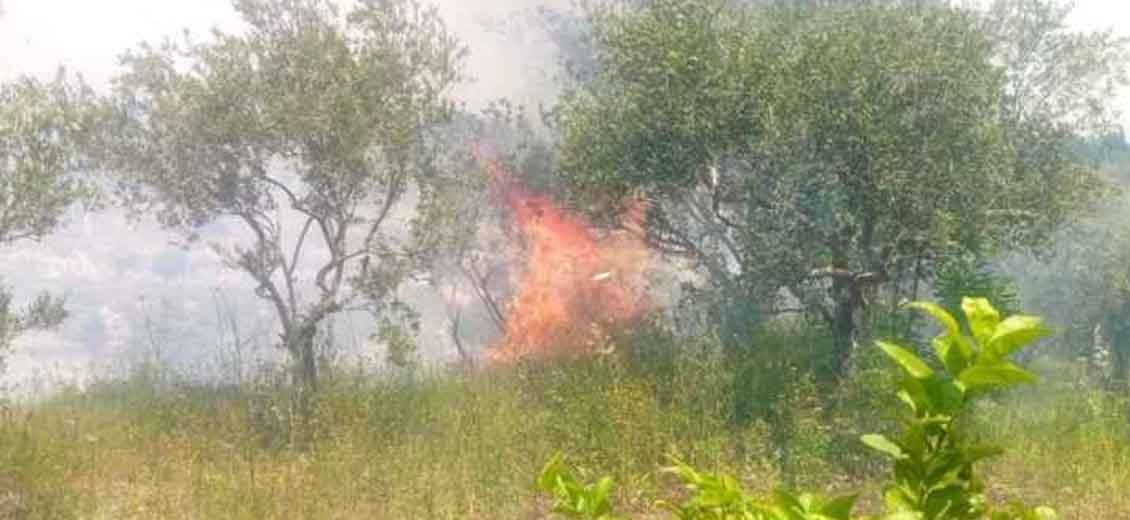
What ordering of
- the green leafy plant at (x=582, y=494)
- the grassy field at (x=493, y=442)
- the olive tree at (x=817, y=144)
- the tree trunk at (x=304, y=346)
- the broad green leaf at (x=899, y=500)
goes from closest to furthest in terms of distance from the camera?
1. the broad green leaf at (x=899, y=500)
2. the green leafy plant at (x=582, y=494)
3. the grassy field at (x=493, y=442)
4. the olive tree at (x=817, y=144)
5. the tree trunk at (x=304, y=346)

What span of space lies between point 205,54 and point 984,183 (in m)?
12.3

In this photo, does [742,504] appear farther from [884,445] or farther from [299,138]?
[299,138]

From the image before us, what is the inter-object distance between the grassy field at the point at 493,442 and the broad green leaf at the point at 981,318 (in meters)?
7.60

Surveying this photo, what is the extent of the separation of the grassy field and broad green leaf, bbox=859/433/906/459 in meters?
7.47

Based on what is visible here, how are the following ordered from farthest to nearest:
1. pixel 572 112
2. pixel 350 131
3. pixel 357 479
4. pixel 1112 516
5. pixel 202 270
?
pixel 202 270, pixel 572 112, pixel 350 131, pixel 357 479, pixel 1112 516

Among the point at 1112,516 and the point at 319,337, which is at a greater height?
the point at 319,337

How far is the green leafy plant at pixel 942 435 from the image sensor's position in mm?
1202

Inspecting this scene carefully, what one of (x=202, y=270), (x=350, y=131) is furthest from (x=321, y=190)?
(x=202, y=270)

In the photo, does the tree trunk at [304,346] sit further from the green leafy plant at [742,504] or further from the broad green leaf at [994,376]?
the broad green leaf at [994,376]

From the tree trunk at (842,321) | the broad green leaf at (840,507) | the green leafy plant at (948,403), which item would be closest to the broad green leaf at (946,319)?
the green leafy plant at (948,403)

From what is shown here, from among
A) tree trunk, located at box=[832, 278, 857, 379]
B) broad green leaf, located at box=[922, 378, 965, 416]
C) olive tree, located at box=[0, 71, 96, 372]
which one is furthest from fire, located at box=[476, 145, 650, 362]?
broad green leaf, located at box=[922, 378, 965, 416]

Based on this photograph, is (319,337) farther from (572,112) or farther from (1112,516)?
(1112,516)

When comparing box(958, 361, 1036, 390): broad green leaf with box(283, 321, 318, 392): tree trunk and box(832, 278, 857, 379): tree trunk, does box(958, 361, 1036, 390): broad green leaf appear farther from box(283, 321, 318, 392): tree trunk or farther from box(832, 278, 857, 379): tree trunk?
box(283, 321, 318, 392): tree trunk

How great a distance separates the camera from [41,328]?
17.2m
